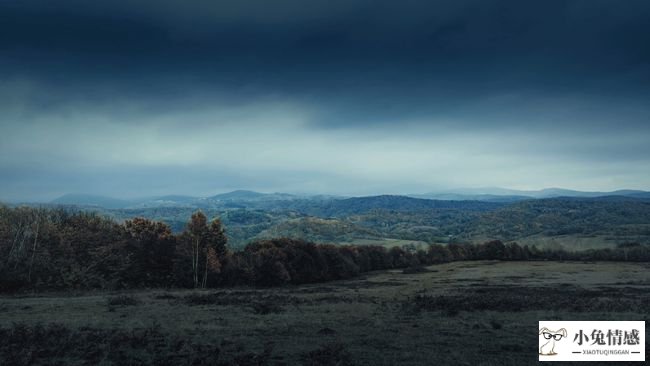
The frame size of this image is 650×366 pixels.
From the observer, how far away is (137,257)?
75.9m

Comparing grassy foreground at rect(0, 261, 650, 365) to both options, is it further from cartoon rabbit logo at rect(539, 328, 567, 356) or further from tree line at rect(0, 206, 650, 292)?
tree line at rect(0, 206, 650, 292)

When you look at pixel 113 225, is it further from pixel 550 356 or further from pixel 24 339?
pixel 550 356

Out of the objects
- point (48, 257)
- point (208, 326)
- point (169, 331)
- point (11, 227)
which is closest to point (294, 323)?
point (208, 326)

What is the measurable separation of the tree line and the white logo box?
2507 inches

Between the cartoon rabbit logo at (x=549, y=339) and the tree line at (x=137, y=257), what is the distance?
63390mm

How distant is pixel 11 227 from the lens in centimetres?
6588

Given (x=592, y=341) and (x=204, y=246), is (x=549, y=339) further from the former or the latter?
(x=204, y=246)

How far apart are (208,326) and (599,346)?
21.7m

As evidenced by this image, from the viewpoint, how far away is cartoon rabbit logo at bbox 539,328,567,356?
59.7 ft

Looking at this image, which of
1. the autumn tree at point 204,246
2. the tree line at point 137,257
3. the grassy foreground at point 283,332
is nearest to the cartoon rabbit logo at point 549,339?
the grassy foreground at point 283,332

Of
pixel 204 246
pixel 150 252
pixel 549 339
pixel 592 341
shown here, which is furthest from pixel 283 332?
pixel 150 252

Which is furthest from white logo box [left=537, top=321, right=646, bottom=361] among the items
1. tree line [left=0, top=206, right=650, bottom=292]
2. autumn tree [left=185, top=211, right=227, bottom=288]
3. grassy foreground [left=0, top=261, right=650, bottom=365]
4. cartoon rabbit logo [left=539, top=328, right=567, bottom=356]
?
autumn tree [left=185, top=211, right=227, bottom=288]

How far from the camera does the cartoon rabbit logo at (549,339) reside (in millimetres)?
18208

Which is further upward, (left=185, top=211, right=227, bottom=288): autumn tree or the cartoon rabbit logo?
the cartoon rabbit logo
